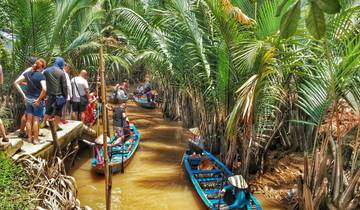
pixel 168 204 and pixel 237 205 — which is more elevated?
pixel 237 205

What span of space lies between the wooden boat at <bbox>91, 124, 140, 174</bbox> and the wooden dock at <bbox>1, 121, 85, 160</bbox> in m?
0.73

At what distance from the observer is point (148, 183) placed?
9.19 metres

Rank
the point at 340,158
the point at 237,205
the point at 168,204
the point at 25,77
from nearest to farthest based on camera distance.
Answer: the point at 340,158 → the point at 237,205 → the point at 25,77 → the point at 168,204

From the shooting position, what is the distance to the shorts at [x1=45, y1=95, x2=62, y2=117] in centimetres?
759

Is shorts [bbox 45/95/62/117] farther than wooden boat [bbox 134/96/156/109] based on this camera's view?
No

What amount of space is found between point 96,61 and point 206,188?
274 inches

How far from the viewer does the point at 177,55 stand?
10.3m

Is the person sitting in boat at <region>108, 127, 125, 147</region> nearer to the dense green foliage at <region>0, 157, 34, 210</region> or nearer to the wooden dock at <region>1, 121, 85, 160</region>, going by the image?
the wooden dock at <region>1, 121, 85, 160</region>

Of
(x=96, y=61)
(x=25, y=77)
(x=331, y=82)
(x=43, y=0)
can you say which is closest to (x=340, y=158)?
(x=331, y=82)

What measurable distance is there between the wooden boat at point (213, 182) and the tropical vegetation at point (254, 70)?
38 cm

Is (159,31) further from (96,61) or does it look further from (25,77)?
(25,77)

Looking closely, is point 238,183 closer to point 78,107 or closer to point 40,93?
point 40,93

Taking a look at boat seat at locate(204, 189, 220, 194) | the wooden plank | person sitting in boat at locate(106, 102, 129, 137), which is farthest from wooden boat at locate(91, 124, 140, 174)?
boat seat at locate(204, 189, 220, 194)

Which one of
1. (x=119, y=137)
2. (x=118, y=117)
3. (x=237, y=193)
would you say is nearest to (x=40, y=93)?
(x=118, y=117)
